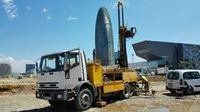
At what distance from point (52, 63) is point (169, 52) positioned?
116 metres

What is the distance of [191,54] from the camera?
127 metres

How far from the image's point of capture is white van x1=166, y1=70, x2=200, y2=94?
77.2 ft

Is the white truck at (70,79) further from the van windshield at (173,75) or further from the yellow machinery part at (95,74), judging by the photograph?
the van windshield at (173,75)

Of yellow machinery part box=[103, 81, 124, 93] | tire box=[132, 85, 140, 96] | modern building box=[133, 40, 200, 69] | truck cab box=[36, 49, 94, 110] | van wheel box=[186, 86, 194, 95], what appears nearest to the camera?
truck cab box=[36, 49, 94, 110]

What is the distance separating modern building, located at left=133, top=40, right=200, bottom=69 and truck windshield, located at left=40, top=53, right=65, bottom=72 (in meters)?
109

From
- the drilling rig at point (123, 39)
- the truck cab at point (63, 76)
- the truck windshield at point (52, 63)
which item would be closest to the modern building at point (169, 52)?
the drilling rig at point (123, 39)

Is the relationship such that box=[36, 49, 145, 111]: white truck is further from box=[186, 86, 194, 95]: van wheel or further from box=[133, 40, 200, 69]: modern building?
box=[133, 40, 200, 69]: modern building

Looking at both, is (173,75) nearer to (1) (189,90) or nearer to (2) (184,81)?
(2) (184,81)

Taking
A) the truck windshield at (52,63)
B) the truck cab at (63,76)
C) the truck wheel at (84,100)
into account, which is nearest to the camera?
the truck cab at (63,76)

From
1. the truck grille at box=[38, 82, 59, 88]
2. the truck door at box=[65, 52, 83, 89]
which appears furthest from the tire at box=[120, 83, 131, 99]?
the truck grille at box=[38, 82, 59, 88]

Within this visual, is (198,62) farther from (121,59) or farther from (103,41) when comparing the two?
(121,59)

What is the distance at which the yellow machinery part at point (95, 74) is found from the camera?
17656 millimetres

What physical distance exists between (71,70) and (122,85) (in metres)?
5.76

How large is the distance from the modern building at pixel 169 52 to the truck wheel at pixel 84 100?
109 meters
